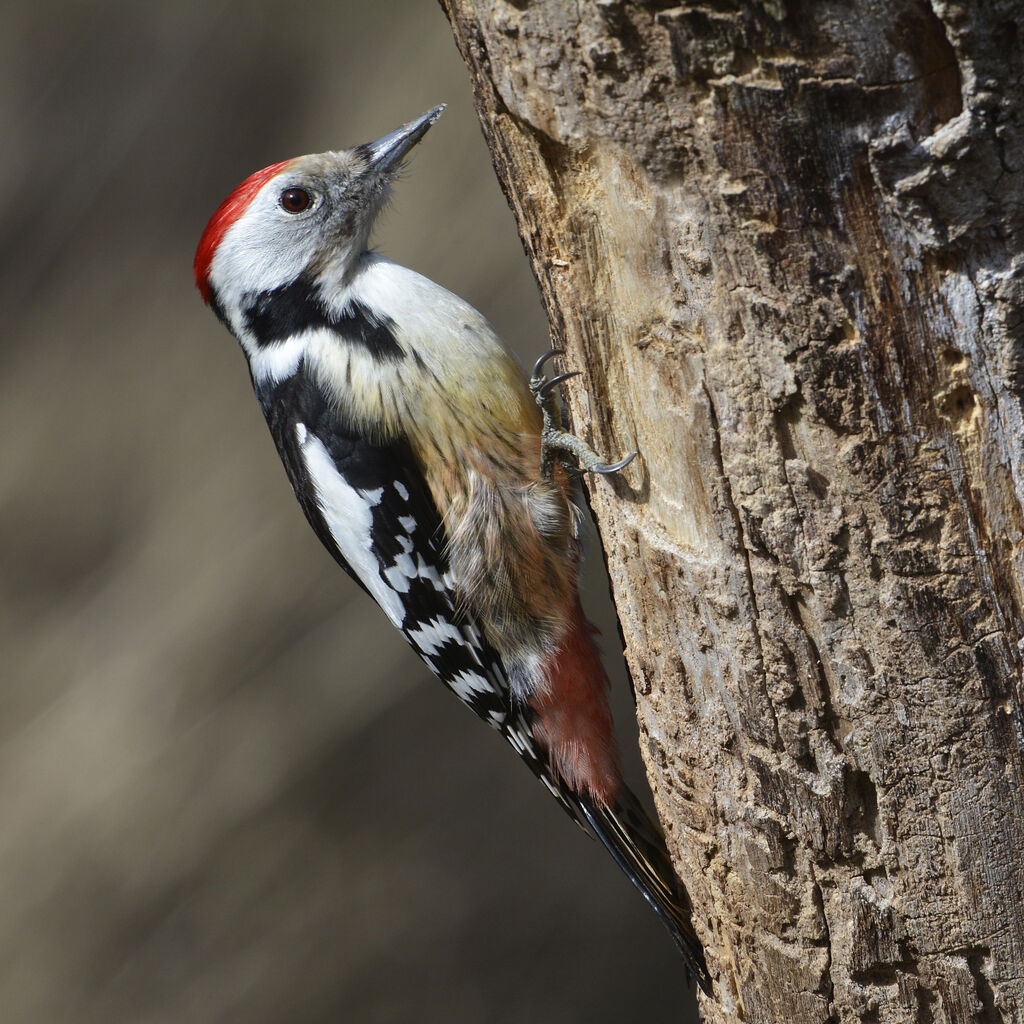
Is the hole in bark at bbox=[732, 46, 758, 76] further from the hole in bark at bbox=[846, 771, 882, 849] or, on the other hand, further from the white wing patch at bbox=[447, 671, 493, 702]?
the white wing patch at bbox=[447, 671, 493, 702]

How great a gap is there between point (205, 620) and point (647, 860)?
5.16 ft

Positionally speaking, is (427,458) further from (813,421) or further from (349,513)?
(813,421)

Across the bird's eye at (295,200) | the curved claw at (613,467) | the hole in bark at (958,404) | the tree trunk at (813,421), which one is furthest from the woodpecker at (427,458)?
the hole in bark at (958,404)

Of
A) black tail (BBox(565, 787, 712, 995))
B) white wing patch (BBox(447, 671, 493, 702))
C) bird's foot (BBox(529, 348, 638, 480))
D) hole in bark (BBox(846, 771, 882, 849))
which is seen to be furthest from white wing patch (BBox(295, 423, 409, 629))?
hole in bark (BBox(846, 771, 882, 849))

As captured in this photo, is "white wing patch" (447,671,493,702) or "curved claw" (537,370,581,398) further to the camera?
"white wing patch" (447,671,493,702)

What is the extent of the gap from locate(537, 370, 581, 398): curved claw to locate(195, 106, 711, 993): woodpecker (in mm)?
18

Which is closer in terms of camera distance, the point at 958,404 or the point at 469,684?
the point at 958,404

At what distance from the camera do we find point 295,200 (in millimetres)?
2055

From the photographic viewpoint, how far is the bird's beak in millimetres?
2084

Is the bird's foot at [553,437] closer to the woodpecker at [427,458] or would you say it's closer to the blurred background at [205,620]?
the woodpecker at [427,458]

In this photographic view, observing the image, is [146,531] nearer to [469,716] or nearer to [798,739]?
[469,716]

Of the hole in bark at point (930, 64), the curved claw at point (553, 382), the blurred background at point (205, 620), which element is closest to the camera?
the hole in bark at point (930, 64)

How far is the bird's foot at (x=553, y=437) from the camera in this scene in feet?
5.11

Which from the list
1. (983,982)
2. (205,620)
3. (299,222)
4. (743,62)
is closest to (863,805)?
(983,982)
